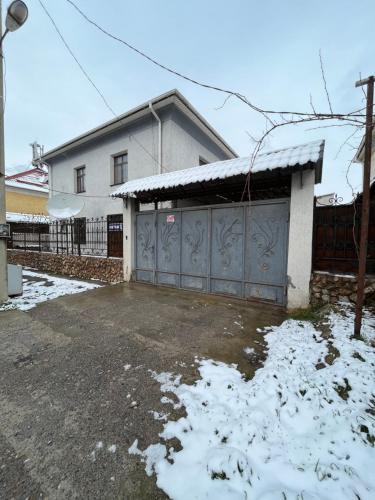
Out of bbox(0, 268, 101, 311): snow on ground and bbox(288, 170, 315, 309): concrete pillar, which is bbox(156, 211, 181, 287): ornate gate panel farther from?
bbox(288, 170, 315, 309): concrete pillar

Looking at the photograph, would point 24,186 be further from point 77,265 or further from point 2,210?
point 2,210

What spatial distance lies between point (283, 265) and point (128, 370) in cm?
347

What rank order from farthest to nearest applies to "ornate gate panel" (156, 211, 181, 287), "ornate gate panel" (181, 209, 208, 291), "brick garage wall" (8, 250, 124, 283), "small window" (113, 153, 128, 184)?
1. "small window" (113, 153, 128, 184)
2. "brick garage wall" (8, 250, 124, 283)
3. "ornate gate panel" (156, 211, 181, 287)
4. "ornate gate panel" (181, 209, 208, 291)

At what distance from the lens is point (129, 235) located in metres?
6.69

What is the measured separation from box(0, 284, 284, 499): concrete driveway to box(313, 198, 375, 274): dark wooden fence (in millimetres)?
1413

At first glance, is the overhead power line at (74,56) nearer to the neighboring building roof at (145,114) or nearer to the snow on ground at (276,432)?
the neighboring building roof at (145,114)

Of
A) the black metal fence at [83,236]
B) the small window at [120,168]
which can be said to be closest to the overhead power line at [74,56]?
the small window at [120,168]

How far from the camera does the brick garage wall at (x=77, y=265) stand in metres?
7.52

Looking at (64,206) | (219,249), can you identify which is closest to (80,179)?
(64,206)

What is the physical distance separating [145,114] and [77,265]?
645 cm

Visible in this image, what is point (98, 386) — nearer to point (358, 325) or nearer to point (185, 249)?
point (358, 325)

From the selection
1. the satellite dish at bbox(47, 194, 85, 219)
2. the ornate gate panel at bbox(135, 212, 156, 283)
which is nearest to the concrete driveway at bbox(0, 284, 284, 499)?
the ornate gate panel at bbox(135, 212, 156, 283)

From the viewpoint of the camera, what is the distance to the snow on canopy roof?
12.3 feet

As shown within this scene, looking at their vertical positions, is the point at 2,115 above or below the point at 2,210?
above
